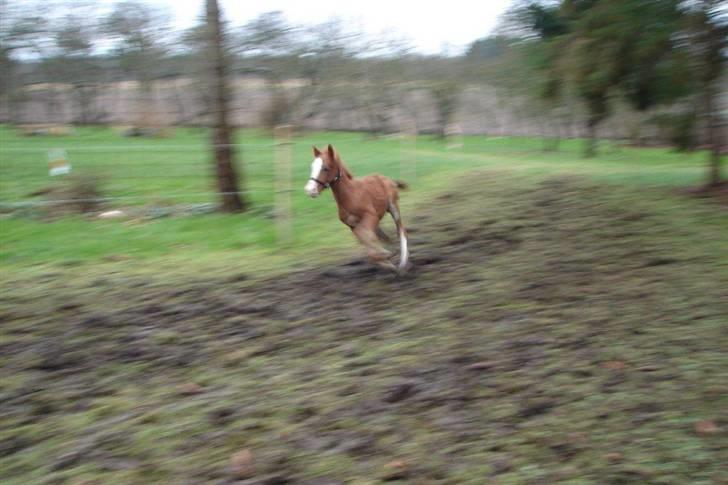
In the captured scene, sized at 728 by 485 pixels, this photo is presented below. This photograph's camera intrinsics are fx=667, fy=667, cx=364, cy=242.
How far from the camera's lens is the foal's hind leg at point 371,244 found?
7.37 meters

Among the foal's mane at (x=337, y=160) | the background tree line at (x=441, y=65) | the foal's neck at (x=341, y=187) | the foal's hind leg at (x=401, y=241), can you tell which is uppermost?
the background tree line at (x=441, y=65)

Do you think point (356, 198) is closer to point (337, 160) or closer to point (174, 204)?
point (337, 160)

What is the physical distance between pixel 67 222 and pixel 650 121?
10.5 meters

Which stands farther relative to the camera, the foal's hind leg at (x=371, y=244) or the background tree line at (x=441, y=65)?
the background tree line at (x=441, y=65)

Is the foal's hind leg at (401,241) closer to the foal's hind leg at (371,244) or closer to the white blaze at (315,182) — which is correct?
the foal's hind leg at (371,244)

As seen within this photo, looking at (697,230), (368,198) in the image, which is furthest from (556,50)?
(368,198)

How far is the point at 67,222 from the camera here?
1134 centimetres

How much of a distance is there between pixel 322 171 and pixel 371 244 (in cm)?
97

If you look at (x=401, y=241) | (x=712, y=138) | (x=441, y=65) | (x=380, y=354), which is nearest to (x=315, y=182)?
(x=401, y=241)

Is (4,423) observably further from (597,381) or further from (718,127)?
(718,127)

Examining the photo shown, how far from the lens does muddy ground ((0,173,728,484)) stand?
3.85m

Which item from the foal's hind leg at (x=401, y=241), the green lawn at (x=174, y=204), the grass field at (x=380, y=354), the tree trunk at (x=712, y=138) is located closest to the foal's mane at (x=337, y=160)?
the foal's hind leg at (x=401, y=241)

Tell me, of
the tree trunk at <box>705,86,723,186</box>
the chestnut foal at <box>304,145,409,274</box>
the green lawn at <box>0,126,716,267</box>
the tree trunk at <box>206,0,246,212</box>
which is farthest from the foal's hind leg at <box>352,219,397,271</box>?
the tree trunk at <box>705,86,723,186</box>

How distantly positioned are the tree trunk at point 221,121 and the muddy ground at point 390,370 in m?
4.08
